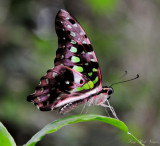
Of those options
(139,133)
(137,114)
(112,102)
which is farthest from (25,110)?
(137,114)

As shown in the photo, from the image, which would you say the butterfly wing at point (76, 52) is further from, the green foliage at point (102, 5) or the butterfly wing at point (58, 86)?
the green foliage at point (102, 5)

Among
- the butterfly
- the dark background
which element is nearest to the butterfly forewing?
the butterfly

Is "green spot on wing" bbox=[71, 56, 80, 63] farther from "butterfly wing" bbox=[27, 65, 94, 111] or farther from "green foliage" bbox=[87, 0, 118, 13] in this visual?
"green foliage" bbox=[87, 0, 118, 13]

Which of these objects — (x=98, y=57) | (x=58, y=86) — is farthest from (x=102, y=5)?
(x=58, y=86)

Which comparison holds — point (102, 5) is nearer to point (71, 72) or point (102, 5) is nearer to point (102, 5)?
point (102, 5)

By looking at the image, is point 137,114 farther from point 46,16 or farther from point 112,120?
point 112,120

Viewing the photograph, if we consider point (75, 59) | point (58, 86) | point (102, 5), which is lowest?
point (58, 86)

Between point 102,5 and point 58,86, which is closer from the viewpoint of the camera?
point 58,86
